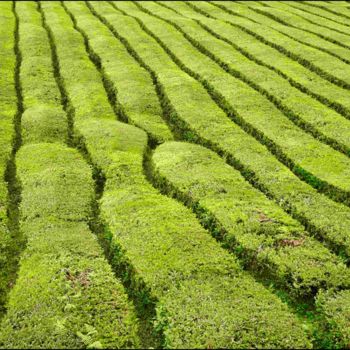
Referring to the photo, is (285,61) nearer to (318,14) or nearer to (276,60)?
(276,60)

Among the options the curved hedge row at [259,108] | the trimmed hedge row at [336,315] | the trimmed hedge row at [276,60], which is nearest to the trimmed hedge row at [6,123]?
the trimmed hedge row at [336,315]

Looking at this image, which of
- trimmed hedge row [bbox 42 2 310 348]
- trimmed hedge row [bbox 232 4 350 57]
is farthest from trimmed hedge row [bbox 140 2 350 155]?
trimmed hedge row [bbox 42 2 310 348]

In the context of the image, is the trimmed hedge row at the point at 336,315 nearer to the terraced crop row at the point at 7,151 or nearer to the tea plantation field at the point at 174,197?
the tea plantation field at the point at 174,197

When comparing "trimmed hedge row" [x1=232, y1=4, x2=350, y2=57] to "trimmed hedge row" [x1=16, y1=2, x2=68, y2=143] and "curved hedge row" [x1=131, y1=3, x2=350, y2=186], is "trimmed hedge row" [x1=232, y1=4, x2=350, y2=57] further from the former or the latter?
"trimmed hedge row" [x1=16, y1=2, x2=68, y2=143]

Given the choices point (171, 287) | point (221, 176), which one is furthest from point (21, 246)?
point (221, 176)

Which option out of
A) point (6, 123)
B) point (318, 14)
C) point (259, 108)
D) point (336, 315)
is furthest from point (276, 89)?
point (318, 14)

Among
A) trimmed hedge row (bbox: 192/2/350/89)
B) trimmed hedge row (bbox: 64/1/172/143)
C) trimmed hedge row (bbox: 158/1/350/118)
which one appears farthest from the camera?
trimmed hedge row (bbox: 192/2/350/89)
